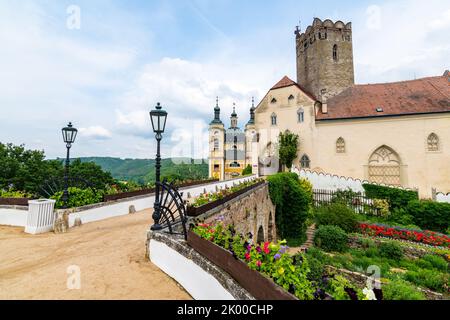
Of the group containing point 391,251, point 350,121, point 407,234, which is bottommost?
point 391,251

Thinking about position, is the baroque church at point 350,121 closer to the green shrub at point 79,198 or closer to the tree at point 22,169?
the green shrub at point 79,198

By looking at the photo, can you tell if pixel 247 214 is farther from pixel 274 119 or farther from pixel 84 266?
pixel 274 119

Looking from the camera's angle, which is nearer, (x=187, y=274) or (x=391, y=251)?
(x=187, y=274)

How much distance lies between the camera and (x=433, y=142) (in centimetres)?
2108

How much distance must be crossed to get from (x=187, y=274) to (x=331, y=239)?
1501cm

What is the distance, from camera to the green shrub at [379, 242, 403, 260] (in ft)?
43.2

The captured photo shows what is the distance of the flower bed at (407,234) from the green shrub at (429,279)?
4.12 metres

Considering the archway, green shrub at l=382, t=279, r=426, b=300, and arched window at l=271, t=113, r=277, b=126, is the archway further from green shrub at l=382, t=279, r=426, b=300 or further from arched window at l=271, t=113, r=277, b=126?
green shrub at l=382, t=279, r=426, b=300

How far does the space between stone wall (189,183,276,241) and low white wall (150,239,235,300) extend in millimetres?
1208

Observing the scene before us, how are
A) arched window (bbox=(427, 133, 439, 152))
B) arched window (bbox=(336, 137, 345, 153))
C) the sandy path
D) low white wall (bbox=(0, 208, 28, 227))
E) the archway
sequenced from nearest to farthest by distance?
the sandy path → low white wall (bbox=(0, 208, 28, 227)) → arched window (bbox=(427, 133, 439, 152)) → the archway → arched window (bbox=(336, 137, 345, 153))

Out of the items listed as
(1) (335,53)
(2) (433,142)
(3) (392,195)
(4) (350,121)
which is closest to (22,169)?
(4) (350,121)

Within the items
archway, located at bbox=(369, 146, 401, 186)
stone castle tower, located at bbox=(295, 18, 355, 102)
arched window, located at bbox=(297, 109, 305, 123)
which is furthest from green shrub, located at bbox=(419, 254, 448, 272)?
stone castle tower, located at bbox=(295, 18, 355, 102)

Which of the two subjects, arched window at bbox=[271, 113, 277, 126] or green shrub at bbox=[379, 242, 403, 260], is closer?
green shrub at bbox=[379, 242, 403, 260]

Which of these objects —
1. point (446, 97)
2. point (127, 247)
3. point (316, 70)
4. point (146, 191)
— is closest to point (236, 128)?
point (316, 70)
